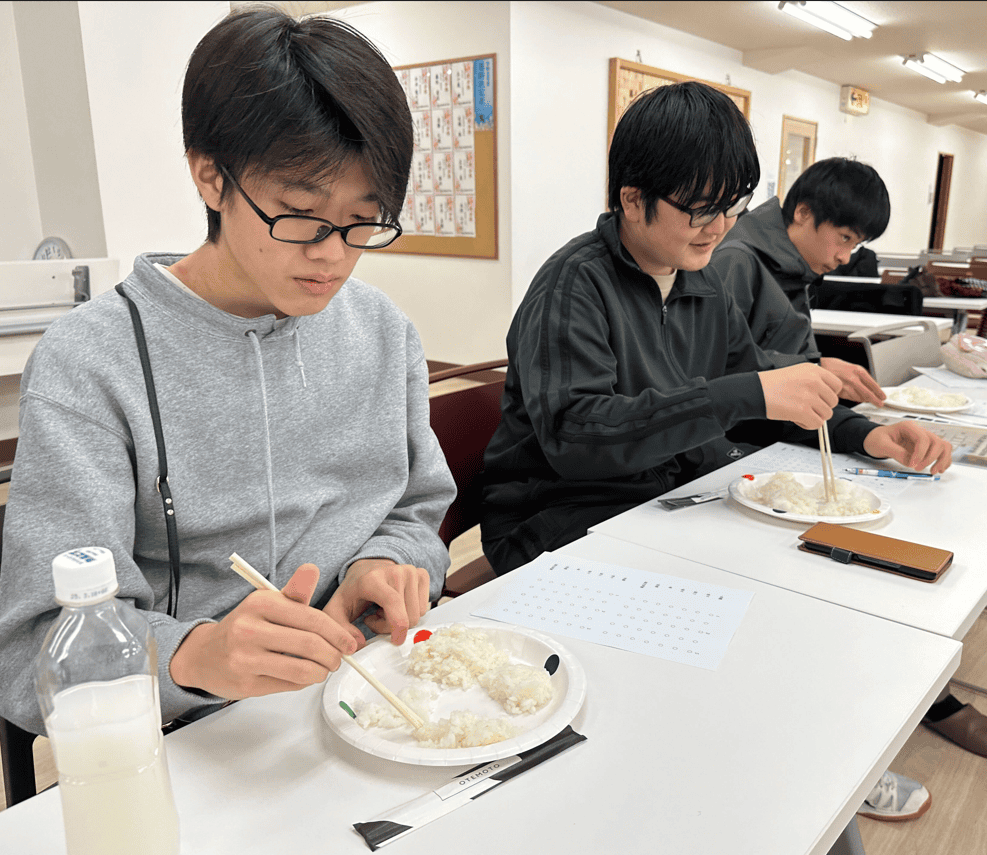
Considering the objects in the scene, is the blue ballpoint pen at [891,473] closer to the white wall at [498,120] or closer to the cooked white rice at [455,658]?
the cooked white rice at [455,658]

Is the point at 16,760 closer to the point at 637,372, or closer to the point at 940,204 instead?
the point at 637,372

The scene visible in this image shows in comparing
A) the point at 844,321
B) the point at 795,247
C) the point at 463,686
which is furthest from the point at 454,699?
the point at 844,321

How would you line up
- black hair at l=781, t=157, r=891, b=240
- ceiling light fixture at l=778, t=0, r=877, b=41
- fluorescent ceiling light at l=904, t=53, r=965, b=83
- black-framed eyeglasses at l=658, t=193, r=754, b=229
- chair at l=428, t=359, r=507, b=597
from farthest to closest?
fluorescent ceiling light at l=904, t=53, r=965, b=83 → ceiling light fixture at l=778, t=0, r=877, b=41 → black hair at l=781, t=157, r=891, b=240 → chair at l=428, t=359, r=507, b=597 → black-framed eyeglasses at l=658, t=193, r=754, b=229

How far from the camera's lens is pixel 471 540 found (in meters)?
3.27

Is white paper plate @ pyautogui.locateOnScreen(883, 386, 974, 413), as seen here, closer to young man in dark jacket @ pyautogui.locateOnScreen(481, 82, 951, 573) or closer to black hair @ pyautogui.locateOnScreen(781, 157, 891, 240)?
young man in dark jacket @ pyautogui.locateOnScreen(481, 82, 951, 573)

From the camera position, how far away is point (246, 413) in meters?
→ 0.95

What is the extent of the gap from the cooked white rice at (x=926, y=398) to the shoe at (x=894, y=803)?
2.95 ft

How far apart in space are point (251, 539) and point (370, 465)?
0.64 ft

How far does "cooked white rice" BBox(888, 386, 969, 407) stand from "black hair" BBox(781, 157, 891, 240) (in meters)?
0.61

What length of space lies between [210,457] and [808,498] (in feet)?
3.06

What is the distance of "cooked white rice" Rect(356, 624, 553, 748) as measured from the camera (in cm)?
69

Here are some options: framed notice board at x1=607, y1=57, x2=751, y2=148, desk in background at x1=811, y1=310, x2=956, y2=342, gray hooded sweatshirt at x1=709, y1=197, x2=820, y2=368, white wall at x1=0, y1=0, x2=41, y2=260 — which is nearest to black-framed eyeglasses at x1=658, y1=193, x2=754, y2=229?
gray hooded sweatshirt at x1=709, y1=197, x2=820, y2=368

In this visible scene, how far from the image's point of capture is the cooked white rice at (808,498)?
1.27 metres

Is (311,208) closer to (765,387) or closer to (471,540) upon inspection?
(765,387)
